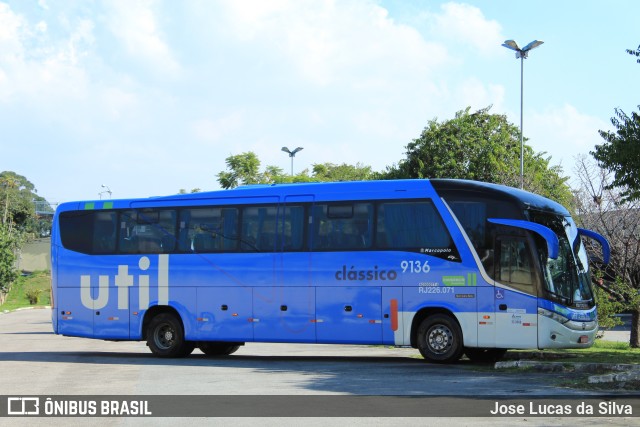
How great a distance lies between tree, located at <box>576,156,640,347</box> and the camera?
26.0 m

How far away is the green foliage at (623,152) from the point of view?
56.5 feet

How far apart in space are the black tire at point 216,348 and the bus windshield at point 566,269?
833 centimetres

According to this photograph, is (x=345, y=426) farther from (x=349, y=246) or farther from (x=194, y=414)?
(x=349, y=246)

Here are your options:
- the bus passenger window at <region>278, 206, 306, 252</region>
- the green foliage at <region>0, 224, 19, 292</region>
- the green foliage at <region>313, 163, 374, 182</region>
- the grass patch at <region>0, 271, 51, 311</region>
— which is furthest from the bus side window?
the green foliage at <region>313, 163, 374, 182</region>

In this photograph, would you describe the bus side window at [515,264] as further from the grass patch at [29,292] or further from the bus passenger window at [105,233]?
the grass patch at [29,292]

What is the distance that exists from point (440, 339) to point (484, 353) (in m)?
1.87

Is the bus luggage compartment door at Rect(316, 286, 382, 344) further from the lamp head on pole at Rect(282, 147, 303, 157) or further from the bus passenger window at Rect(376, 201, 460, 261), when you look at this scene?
the lamp head on pole at Rect(282, 147, 303, 157)

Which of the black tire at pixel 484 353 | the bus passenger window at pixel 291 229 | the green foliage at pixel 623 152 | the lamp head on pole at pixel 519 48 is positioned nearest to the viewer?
the green foliage at pixel 623 152

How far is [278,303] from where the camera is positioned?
2095 centimetres

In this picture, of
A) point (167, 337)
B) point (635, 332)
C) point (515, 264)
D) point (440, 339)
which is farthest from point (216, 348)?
point (635, 332)

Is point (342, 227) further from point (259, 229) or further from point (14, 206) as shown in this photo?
point (14, 206)

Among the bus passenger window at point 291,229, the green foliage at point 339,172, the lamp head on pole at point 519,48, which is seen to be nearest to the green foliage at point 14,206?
the green foliage at point 339,172

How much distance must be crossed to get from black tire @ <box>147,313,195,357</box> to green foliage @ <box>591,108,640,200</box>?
9.88 metres

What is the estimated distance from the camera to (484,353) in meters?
20.8
